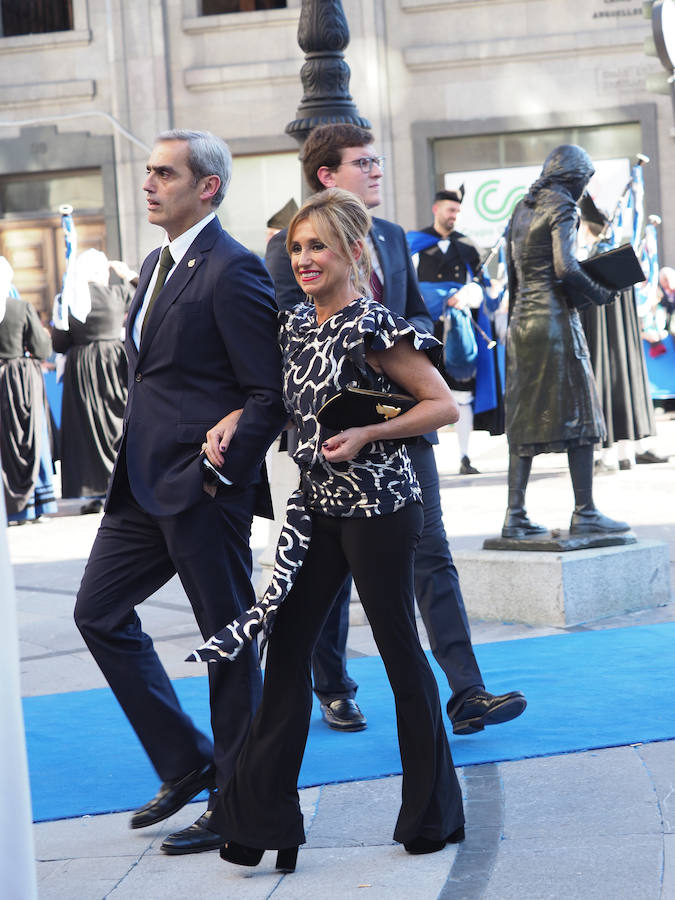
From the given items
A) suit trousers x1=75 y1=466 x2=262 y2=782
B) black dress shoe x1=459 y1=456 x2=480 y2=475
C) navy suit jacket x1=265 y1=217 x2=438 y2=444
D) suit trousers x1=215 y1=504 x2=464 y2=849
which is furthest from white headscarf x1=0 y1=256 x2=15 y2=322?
suit trousers x1=215 y1=504 x2=464 y2=849

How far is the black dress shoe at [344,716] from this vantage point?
512 cm

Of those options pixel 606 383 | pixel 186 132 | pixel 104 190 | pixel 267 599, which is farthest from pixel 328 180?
pixel 104 190

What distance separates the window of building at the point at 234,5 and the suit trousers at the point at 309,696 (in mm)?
18993

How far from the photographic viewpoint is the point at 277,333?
3994mm

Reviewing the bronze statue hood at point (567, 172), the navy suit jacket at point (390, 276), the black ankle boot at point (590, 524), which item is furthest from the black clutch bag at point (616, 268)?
the navy suit jacket at point (390, 276)

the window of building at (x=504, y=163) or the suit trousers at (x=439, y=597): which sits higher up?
the window of building at (x=504, y=163)

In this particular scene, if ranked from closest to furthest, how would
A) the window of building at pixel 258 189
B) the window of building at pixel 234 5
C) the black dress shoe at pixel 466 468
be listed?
the black dress shoe at pixel 466 468 < the window of building at pixel 234 5 < the window of building at pixel 258 189

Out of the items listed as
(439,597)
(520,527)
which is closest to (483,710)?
(439,597)

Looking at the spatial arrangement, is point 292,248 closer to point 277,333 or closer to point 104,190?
point 277,333

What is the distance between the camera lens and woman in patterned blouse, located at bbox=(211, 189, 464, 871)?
3701 millimetres

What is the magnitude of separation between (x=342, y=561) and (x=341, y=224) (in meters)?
0.88

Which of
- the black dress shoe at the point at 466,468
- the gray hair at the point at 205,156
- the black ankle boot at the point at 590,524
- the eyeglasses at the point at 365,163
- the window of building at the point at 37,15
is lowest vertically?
the black ankle boot at the point at 590,524

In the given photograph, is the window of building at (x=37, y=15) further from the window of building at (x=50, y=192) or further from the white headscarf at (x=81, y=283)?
the white headscarf at (x=81, y=283)

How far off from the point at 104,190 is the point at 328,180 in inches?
684
